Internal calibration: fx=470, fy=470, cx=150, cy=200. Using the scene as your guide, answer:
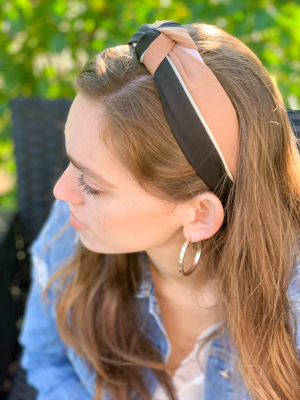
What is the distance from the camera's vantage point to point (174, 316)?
4.64ft

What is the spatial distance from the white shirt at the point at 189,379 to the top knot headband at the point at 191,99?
2.16 ft

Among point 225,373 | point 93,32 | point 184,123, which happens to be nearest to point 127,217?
point 184,123

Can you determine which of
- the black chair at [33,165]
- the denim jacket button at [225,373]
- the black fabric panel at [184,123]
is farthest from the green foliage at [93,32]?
the denim jacket button at [225,373]

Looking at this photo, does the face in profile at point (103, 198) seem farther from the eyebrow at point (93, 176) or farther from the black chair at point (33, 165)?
the black chair at point (33, 165)

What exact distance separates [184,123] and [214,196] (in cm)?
18

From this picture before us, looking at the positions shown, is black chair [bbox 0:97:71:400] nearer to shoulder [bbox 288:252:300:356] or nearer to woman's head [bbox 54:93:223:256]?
woman's head [bbox 54:93:223:256]

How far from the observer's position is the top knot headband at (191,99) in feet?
3.08

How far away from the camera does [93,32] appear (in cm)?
201

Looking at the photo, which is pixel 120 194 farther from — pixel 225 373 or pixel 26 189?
pixel 26 189

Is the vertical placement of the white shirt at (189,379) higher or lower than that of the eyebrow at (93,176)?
lower

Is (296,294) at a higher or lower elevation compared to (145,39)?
lower

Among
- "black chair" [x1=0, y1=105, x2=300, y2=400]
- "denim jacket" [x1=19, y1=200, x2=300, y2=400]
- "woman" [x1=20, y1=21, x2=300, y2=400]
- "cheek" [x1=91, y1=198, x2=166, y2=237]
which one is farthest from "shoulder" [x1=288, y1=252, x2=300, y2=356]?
"black chair" [x1=0, y1=105, x2=300, y2=400]

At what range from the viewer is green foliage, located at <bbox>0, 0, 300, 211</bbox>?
67.7 inches

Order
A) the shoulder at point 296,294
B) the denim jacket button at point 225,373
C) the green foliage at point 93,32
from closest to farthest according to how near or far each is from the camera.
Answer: the shoulder at point 296,294, the denim jacket button at point 225,373, the green foliage at point 93,32
